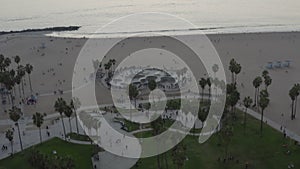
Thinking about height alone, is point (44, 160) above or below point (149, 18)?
below

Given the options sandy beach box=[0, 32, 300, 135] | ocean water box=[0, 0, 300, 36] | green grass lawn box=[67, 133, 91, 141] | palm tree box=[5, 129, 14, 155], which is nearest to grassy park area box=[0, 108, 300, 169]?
green grass lawn box=[67, 133, 91, 141]

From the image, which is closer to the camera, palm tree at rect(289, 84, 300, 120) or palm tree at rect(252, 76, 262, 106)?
palm tree at rect(289, 84, 300, 120)

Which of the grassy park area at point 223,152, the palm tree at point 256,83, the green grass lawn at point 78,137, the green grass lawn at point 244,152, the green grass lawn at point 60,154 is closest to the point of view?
the green grass lawn at point 244,152

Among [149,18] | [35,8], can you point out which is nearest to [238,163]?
[149,18]

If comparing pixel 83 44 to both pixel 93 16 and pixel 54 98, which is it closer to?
pixel 54 98

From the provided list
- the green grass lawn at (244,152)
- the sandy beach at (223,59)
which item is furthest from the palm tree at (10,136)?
the green grass lawn at (244,152)

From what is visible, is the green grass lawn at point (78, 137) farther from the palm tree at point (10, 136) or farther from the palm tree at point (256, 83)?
the palm tree at point (256, 83)

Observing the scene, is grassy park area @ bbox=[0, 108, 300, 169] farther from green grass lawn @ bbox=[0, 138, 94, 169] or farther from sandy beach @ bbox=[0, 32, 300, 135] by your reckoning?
sandy beach @ bbox=[0, 32, 300, 135]
